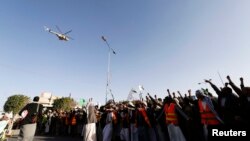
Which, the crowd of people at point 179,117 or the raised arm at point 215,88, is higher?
the raised arm at point 215,88

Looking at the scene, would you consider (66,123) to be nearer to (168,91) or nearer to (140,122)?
(140,122)

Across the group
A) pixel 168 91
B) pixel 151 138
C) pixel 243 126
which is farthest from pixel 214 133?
pixel 151 138

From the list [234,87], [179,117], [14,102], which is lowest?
[179,117]

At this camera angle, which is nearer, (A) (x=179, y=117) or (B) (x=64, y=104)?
(A) (x=179, y=117)

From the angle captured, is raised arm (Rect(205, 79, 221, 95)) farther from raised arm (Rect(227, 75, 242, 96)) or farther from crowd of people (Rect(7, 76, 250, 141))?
raised arm (Rect(227, 75, 242, 96))

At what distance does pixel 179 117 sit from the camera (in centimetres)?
823

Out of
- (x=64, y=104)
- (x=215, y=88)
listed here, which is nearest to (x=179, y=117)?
(x=215, y=88)

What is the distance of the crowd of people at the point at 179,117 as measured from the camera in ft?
22.2

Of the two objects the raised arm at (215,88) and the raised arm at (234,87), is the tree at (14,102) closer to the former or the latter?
the raised arm at (215,88)

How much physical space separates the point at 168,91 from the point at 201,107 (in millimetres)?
1568

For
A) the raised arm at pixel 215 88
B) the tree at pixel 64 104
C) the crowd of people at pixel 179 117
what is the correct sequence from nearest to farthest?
the crowd of people at pixel 179 117 < the raised arm at pixel 215 88 < the tree at pixel 64 104

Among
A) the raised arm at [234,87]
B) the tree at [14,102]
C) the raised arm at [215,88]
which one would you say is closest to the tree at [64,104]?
the tree at [14,102]

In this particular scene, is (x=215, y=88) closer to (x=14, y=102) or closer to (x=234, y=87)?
(x=234, y=87)

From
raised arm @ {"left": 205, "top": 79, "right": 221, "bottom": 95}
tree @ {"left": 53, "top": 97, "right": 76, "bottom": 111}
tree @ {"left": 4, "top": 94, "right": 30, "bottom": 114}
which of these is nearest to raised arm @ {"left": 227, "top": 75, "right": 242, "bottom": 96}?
raised arm @ {"left": 205, "top": 79, "right": 221, "bottom": 95}
